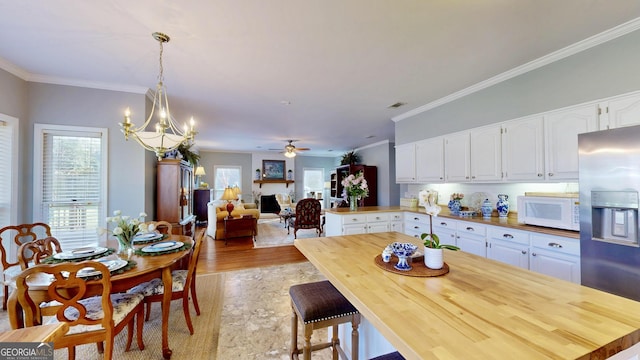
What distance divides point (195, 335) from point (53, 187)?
278cm

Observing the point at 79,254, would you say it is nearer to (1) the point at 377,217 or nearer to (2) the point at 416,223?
(1) the point at 377,217

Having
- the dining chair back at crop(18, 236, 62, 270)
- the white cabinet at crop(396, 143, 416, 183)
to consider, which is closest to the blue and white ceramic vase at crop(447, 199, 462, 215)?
the white cabinet at crop(396, 143, 416, 183)

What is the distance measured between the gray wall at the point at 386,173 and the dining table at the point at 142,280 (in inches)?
238

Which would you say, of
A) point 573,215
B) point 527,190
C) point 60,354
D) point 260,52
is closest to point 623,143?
point 573,215

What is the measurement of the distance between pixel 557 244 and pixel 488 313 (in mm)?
2142

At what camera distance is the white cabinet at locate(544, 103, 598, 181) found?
2.34 meters

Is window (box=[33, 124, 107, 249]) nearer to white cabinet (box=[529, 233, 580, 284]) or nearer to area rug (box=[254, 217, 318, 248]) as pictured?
area rug (box=[254, 217, 318, 248])

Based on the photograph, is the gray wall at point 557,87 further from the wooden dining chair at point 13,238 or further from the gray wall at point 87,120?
the wooden dining chair at point 13,238

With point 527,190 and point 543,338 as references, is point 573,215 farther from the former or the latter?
point 543,338

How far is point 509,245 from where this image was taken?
106 inches

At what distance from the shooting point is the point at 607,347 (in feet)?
2.30

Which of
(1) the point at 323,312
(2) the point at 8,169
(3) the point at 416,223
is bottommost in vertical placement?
(1) the point at 323,312

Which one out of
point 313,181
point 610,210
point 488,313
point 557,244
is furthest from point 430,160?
point 313,181

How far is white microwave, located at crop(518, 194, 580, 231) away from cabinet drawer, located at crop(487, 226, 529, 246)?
20 cm
